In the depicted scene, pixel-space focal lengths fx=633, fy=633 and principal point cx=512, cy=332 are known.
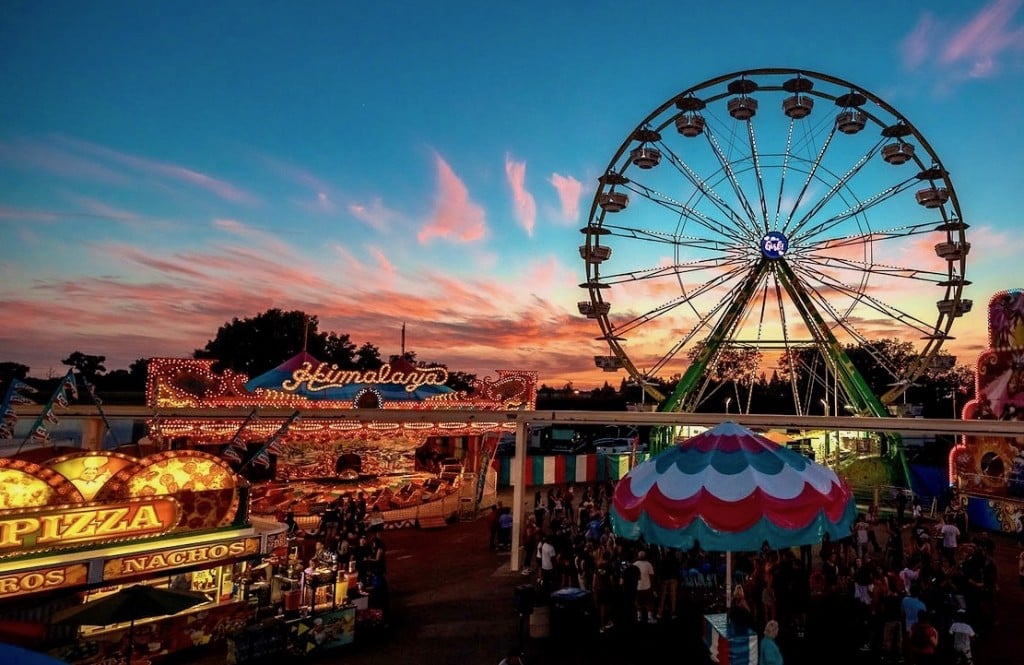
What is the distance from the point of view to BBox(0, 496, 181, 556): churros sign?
5855mm

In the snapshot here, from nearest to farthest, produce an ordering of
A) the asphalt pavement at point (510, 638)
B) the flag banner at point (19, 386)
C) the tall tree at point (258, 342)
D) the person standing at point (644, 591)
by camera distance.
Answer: the flag banner at point (19, 386)
the asphalt pavement at point (510, 638)
the person standing at point (644, 591)
the tall tree at point (258, 342)

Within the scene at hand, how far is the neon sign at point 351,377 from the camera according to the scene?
672 inches

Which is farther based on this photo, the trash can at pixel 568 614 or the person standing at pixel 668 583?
the person standing at pixel 668 583

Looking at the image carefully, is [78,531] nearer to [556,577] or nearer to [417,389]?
[556,577]

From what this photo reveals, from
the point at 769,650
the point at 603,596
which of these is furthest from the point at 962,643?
the point at 603,596

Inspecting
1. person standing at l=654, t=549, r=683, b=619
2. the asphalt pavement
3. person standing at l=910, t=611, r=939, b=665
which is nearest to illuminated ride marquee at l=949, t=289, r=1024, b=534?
the asphalt pavement

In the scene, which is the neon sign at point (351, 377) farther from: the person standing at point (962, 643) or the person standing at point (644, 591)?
the person standing at point (962, 643)

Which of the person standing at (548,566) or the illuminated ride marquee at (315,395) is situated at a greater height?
the illuminated ride marquee at (315,395)

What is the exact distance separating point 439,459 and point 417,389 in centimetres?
473

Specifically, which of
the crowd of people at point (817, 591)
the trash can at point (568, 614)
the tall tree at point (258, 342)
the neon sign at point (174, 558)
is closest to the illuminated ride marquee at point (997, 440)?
the crowd of people at point (817, 591)

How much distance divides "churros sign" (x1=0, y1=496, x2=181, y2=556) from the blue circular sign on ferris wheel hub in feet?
55.9

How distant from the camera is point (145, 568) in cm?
674

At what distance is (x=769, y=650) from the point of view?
6.32m

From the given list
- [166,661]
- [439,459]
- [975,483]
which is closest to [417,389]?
[439,459]
